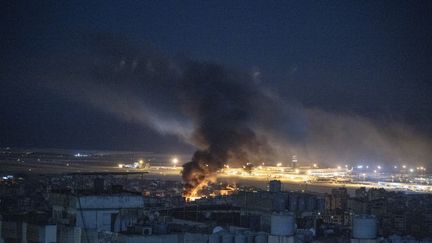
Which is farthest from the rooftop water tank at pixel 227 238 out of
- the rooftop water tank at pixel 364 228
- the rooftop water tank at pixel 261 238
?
the rooftop water tank at pixel 364 228

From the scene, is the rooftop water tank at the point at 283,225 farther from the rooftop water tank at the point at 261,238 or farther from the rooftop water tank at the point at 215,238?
the rooftop water tank at the point at 215,238

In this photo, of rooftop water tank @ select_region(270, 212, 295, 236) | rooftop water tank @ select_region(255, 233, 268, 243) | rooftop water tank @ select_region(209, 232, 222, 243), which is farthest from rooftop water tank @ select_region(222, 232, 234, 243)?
rooftop water tank @ select_region(270, 212, 295, 236)

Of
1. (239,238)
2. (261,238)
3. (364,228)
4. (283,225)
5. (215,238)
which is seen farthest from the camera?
(215,238)

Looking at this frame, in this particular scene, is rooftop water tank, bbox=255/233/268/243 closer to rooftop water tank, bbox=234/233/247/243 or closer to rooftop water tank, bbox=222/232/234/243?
rooftop water tank, bbox=234/233/247/243

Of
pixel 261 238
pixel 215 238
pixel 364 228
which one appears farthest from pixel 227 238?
pixel 364 228

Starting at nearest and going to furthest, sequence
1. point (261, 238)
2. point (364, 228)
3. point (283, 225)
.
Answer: point (364, 228) < point (283, 225) < point (261, 238)

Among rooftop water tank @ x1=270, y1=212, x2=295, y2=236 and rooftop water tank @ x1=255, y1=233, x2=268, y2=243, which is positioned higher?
rooftop water tank @ x1=270, y1=212, x2=295, y2=236

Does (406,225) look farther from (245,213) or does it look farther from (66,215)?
(66,215)

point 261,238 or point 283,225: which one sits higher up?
point 283,225

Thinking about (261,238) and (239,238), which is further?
(261,238)

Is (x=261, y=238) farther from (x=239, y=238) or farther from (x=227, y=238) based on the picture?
(x=227, y=238)

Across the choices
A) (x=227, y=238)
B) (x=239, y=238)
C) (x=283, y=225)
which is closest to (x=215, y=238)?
(x=227, y=238)

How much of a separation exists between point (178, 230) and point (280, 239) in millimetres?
4411

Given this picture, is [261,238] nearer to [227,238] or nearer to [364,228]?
[227,238]
